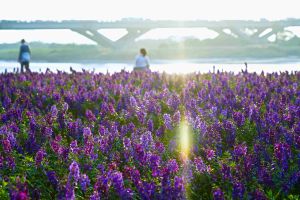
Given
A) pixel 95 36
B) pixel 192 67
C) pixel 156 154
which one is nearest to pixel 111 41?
pixel 95 36

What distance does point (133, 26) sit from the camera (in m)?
73.2

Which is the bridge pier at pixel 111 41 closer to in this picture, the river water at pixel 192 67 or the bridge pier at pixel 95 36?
the bridge pier at pixel 95 36

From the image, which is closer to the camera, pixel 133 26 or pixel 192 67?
pixel 192 67

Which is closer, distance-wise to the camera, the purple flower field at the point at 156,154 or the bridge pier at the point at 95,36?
the purple flower field at the point at 156,154

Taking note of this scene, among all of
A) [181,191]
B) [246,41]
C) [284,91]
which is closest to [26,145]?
[181,191]

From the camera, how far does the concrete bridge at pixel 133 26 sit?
239 feet

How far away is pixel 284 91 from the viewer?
7.88m

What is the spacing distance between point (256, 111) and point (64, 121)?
2.14m

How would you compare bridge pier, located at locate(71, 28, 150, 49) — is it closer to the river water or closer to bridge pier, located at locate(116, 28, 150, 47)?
bridge pier, located at locate(116, 28, 150, 47)

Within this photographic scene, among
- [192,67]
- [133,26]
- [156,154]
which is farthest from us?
[133,26]

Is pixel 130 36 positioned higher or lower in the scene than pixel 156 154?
higher

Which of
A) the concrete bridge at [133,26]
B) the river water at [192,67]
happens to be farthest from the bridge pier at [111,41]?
the river water at [192,67]

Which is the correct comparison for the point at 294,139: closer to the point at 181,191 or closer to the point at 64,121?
the point at 181,191

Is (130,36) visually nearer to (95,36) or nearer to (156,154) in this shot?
(95,36)
